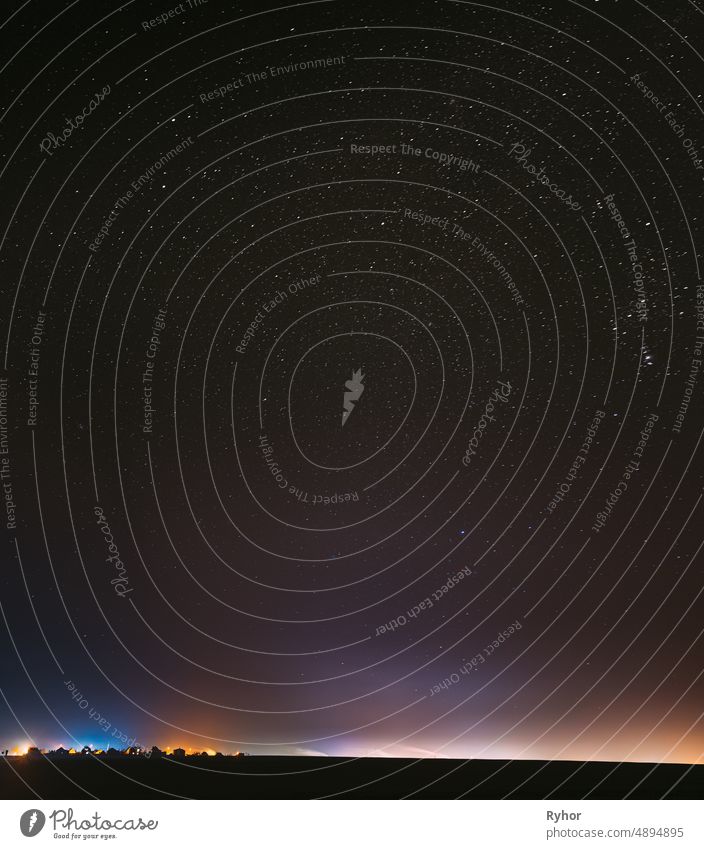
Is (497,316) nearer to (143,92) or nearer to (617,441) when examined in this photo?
(617,441)

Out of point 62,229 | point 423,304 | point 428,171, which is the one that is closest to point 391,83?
point 428,171

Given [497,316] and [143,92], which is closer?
[143,92]
